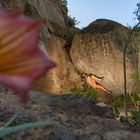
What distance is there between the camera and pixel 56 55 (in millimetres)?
12406

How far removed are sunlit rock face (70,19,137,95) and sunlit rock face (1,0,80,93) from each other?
15.0 inches

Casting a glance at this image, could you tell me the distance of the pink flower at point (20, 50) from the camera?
0.96 feet

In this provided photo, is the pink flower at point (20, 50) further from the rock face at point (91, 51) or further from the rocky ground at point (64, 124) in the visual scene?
the rock face at point (91, 51)

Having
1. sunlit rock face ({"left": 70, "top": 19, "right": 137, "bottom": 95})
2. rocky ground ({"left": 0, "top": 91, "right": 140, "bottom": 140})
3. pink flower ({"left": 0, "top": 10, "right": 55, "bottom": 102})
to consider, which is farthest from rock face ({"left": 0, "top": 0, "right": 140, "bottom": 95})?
pink flower ({"left": 0, "top": 10, "right": 55, "bottom": 102})

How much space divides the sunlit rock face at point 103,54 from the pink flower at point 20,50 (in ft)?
41.3

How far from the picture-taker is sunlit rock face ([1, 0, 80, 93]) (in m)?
11.6

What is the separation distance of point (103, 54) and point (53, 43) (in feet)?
5.23

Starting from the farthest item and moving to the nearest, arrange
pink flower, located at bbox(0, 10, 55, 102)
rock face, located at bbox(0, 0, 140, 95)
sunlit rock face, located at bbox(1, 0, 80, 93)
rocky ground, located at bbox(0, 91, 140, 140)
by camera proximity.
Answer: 1. rock face, located at bbox(0, 0, 140, 95)
2. sunlit rock face, located at bbox(1, 0, 80, 93)
3. rocky ground, located at bbox(0, 91, 140, 140)
4. pink flower, located at bbox(0, 10, 55, 102)

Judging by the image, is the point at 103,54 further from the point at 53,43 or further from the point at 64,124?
the point at 64,124

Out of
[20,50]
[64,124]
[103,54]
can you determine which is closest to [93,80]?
[103,54]

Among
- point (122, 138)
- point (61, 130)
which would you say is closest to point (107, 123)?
point (122, 138)

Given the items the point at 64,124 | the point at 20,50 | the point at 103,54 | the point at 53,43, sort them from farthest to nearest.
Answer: the point at 103,54
the point at 53,43
the point at 64,124
the point at 20,50

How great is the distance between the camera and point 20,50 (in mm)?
297

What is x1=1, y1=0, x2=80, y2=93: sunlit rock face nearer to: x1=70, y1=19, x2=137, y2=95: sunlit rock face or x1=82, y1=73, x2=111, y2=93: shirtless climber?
x1=82, y1=73, x2=111, y2=93: shirtless climber
